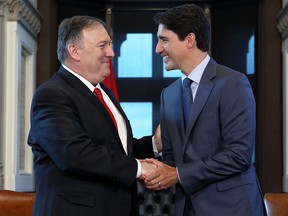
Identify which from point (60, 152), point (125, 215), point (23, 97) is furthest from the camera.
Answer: point (23, 97)

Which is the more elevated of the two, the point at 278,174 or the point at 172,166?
the point at 172,166

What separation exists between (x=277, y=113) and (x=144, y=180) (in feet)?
11.7

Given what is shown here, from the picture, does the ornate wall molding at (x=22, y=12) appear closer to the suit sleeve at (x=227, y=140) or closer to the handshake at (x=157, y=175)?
the handshake at (x=157, y=175)

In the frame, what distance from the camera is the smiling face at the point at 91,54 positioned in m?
2.66

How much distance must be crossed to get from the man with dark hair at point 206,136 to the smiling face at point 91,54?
31 cm

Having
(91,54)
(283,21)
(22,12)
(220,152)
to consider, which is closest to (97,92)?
(91,54)

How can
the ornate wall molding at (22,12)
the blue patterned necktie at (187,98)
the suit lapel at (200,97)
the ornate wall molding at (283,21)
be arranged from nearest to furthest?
the suit lapel at (200,97)
the blue patterned necktie at (187,98)
the ornate wall molding at (22,12)
the ornate wall molding at (283,21)

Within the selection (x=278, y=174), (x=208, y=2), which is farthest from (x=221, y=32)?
(x=278, y=174)

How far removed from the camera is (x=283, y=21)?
18.6ft

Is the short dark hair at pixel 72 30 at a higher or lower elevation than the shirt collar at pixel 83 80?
higher

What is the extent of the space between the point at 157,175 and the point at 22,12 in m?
2.74

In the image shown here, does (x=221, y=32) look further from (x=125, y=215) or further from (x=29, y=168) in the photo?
(x=125, y=215)

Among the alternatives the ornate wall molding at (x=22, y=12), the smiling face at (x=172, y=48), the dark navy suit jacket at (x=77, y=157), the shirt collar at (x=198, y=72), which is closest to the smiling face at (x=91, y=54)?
the dark navy suit jacket at (x=77, y=157)

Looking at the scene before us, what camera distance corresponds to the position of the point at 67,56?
8.81ft
